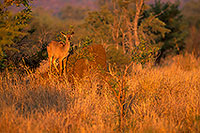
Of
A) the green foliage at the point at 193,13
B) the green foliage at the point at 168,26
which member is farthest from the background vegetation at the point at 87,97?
the green foliage at the point at 193,13

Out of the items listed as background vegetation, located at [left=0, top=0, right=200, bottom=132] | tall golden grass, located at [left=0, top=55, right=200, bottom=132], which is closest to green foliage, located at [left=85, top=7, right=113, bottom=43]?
background vegetation, located at [left=0, top=0, right=200, bottom=132]

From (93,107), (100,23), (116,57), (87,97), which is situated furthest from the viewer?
(100,23)

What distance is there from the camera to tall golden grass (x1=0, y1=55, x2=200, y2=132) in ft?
15.0

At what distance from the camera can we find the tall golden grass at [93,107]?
4.56 metres

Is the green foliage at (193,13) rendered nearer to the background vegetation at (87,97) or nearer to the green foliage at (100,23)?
the green foliage at (100,23)

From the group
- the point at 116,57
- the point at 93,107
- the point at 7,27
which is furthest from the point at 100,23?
the point at 93,107

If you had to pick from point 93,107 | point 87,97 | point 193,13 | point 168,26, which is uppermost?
point 168,26

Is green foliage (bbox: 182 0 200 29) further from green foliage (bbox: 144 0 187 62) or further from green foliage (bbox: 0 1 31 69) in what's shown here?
green foliage (bbox: 0 1 31 69)

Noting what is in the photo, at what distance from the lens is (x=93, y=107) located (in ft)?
18.9

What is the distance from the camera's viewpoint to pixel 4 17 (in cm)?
622

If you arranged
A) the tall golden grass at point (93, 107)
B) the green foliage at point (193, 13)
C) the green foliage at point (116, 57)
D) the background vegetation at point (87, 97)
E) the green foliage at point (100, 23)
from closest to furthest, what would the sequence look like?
the tall golden grass at point (93, 107) → the background vegetation at point (87, 97) → the green foliage at point (116, 57) → the green foliage at point (100, 23) → the green foliage at point (193, 13)

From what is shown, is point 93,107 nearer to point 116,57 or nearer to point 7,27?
point 7,27

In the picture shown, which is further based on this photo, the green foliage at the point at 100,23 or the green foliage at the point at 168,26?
the green foliage at the point at 168,26

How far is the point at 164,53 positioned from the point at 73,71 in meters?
10.7
